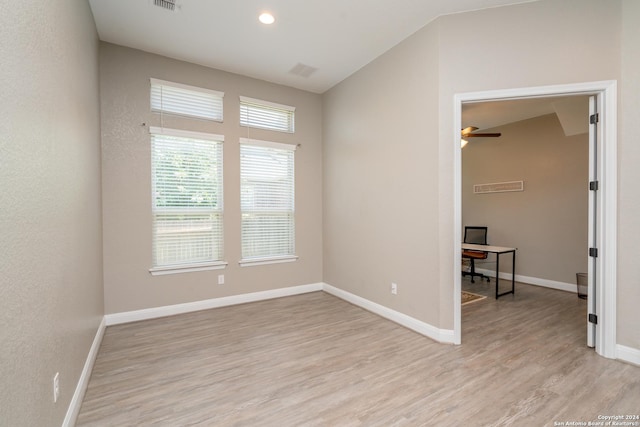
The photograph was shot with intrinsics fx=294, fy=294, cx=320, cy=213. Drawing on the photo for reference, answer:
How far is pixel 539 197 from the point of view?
5223mm

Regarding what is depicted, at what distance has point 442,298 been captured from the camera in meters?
2.96

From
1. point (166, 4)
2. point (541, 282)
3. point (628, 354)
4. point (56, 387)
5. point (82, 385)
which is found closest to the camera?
point (56, 387)

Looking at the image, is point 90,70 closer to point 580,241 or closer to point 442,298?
point 442,298

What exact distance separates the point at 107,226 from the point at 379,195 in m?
3.27

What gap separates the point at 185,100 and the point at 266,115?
1132 millimetres

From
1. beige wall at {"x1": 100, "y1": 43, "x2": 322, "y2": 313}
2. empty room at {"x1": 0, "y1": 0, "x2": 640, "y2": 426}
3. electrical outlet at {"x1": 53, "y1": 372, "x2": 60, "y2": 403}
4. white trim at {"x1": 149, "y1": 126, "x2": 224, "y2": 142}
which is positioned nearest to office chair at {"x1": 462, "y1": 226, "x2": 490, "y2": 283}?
empty room at {"x1": 0, "y1": 0, "x2": 640, "y2": 426}

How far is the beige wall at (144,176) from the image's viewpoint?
11.2 ft

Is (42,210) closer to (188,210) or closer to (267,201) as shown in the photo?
(188,210)

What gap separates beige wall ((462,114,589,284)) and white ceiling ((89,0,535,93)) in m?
3.29

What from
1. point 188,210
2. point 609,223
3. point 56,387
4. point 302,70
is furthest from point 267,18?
point 609,223

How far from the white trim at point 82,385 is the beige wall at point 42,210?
0.21 ft

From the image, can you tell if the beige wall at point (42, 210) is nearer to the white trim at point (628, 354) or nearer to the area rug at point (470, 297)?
the white trim at point (628, 354)

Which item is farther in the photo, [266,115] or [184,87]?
[266,115]

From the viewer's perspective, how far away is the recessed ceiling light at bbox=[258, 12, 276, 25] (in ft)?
9.68
